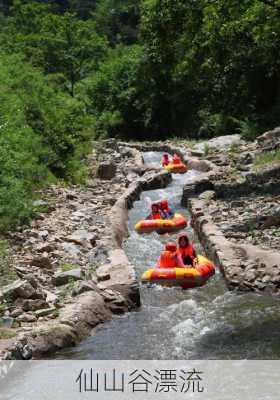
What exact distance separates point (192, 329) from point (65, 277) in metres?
2.23

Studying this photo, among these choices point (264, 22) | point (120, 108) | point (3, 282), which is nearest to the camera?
point (3, 282)

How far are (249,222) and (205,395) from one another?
6959 mm

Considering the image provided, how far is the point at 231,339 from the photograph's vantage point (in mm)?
7363

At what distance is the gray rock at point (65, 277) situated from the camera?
9039mm

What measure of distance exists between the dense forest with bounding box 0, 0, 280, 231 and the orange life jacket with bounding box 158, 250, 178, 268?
9.69ft

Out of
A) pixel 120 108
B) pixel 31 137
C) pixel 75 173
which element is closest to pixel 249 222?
pixel 31 137

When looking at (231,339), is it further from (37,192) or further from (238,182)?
(238,182)

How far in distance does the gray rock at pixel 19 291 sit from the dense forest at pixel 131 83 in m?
3.23

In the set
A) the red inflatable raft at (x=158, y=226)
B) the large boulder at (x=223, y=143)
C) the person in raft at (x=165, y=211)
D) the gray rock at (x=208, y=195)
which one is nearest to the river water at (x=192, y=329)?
the red inflatable raft at (x=158, y=226)

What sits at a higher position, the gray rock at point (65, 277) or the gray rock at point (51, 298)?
the gray rock at point (51, 298)

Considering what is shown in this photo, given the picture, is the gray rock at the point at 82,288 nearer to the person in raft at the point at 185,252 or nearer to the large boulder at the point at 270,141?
the person in raft at the point at 185,252

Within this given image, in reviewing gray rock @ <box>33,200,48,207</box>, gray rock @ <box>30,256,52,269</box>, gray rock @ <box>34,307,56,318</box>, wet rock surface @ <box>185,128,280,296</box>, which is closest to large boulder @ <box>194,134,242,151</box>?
wet rock surface @ <box>185,128,280,296</box>

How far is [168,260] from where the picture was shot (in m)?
10.5

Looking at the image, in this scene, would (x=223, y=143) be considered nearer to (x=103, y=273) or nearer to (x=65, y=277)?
(x=103, y=273)
